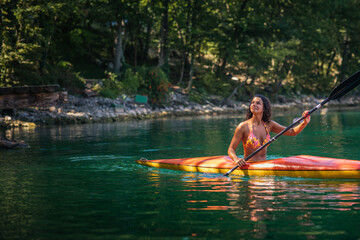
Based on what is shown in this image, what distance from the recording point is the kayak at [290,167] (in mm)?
6254

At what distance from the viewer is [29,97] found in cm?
1145

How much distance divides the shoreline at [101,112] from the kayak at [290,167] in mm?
11957

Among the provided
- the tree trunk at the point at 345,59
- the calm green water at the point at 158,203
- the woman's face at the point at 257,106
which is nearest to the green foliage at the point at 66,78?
the calm green water at the point at 158,203

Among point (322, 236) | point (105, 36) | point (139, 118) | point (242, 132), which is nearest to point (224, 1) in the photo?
point (105, 36)

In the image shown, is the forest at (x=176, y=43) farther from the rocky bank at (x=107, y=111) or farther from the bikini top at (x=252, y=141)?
the bikini top at (x=252, y=141)

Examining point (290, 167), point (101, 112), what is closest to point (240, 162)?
point (290, 167)

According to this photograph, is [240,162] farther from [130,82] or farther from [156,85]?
[156,85]

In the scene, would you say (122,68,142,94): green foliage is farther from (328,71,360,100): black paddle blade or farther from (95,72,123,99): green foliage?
(328,71,360,100): black paddle blade

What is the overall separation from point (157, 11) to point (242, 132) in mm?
22449

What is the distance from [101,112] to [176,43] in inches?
359

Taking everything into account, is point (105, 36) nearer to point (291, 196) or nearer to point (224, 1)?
point (224, 1)

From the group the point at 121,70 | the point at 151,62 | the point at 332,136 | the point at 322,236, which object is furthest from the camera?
the point at 151,62

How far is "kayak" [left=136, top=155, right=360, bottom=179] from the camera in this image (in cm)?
625

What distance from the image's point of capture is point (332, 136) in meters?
12.9
